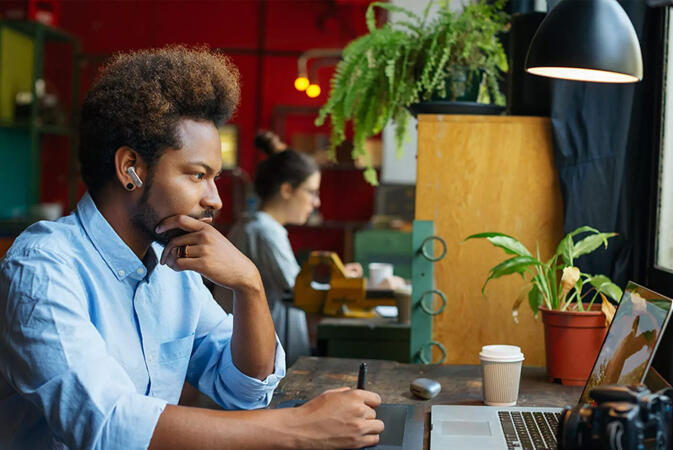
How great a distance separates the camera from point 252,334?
58.6 inches

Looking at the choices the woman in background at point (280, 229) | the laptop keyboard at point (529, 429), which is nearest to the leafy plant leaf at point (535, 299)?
the laptop keyboard at point (529, 429)

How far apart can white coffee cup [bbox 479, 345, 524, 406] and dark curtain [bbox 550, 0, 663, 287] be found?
577mm

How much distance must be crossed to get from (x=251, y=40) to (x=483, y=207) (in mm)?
4942

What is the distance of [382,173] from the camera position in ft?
19.9

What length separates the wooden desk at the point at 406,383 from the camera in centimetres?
164

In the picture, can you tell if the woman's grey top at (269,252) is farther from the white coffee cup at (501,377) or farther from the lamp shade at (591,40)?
the lamp shade at (591,40)

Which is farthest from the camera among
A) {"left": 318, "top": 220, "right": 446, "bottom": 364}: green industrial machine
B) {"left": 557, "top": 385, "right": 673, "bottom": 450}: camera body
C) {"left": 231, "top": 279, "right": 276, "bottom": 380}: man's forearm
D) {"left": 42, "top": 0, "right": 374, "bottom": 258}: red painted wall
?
{"left": 42, "top": 0, "right": 374, "bottom": 258}: red painted wall

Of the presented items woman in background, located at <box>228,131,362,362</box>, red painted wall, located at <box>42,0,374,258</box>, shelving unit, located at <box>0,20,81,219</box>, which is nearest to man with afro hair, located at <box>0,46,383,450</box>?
woman in background, located at <box>228,131,362,362</box>

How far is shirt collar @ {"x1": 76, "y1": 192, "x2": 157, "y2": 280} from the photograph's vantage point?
4.49 ft

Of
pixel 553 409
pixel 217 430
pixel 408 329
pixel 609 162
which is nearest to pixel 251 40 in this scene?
pixel 408 329

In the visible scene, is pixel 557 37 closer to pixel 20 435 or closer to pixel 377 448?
pixel 377 448

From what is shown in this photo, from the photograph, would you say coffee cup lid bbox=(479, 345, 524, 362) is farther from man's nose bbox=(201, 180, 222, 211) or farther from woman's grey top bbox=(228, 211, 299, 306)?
woman's grey top bbox=(228, 211, 299, 306)

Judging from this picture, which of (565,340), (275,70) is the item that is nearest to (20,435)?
(565,340)

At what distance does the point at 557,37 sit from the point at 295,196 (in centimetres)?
237
